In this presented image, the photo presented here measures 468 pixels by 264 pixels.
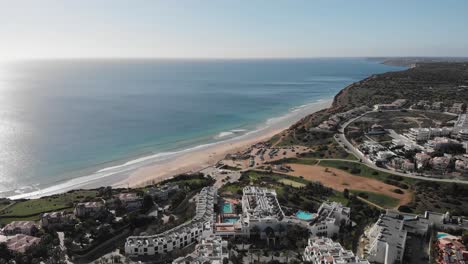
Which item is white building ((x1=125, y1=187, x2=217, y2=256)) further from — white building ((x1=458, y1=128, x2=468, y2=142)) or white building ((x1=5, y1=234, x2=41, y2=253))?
white building ((x1=458, y1=128, x2=468, y2=142))

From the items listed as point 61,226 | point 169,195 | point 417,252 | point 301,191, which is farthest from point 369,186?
point 61,226

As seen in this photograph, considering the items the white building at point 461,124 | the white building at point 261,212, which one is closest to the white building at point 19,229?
the white building at point 261,212

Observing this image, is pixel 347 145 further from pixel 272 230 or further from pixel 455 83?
pixel 455 83

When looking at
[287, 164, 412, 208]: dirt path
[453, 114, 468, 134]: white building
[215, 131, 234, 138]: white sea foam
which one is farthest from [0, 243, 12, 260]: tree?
[453, 114, 468, 134]: white building

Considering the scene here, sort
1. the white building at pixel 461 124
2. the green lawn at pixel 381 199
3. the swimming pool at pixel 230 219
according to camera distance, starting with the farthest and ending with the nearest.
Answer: the white building at pixel 461 124 < the green lawn at pixel 381 199 < the swimming pool at pixel 230 219

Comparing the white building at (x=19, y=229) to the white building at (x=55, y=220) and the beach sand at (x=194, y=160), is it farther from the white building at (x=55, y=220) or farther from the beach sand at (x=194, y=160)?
the beach sand at (x=194, y=160)

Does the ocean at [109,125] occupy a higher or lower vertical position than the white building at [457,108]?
lower
